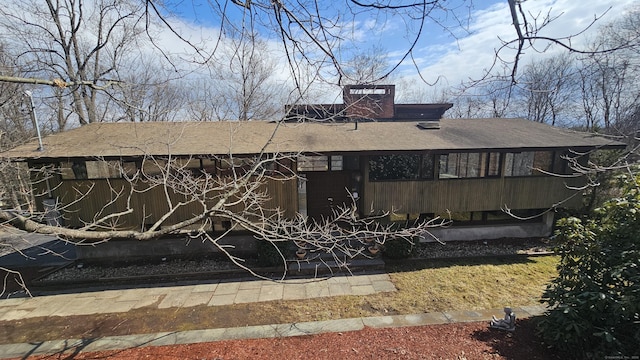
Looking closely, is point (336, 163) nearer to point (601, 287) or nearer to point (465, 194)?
point (465, 194)

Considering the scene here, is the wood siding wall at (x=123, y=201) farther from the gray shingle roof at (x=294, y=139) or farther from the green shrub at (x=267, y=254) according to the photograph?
the green shrub at (x=267, y=254)

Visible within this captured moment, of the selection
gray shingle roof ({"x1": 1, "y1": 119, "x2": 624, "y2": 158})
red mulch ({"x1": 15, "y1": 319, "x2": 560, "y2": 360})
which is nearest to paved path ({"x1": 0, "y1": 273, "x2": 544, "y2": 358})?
red mulch ({"x1": 15, "y1": 319, "x2": 560, "y2": 360})

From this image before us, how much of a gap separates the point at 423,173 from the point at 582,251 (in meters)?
5.05

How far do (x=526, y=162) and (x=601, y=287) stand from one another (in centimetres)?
644

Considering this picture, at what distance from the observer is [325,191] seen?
10.5 m

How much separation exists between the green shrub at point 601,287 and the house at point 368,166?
3.76m

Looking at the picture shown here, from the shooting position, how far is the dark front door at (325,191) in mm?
10359

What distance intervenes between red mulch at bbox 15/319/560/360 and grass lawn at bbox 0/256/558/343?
672 mm

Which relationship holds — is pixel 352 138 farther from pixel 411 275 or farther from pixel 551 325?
pixel 551 325

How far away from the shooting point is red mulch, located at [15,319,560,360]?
4.84 m

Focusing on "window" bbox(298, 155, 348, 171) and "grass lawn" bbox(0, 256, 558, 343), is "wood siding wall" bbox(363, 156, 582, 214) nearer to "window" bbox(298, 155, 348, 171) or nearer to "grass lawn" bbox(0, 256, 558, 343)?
"window" bbox(298, 155, 348, 171)

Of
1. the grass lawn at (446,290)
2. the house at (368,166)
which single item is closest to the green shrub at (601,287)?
the grass lawn at (446,290)

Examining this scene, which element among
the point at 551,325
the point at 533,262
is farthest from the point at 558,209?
the point at 551,325

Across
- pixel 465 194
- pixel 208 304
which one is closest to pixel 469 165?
pixel 465 194
